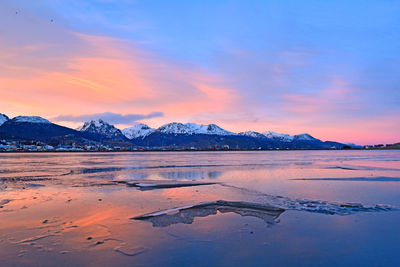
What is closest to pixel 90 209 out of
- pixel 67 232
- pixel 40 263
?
pixel 67 232

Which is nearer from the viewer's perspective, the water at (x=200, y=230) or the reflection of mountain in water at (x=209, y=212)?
the water at (x=200, y=230)

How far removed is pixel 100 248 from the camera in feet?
29.9

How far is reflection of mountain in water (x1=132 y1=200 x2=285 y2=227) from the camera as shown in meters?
12.6

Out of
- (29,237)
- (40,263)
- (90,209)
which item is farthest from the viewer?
(90,209)

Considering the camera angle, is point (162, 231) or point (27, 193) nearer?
point (162, 231)

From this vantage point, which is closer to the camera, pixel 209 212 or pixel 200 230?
pixel 200 230

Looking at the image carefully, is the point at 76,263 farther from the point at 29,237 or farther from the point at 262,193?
the point at 262,193

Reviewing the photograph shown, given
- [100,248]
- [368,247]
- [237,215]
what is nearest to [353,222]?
[368,247]

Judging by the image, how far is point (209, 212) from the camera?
14.2 m

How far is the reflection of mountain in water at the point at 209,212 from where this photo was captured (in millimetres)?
12570

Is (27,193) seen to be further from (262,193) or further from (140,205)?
(262,193)

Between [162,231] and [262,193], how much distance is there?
1050 cm

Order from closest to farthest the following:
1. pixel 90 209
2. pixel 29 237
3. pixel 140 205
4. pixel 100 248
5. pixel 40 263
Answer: pixel 40 263 < pixel 100 248 < pixel 29 237 < pixel 90 209 < pixel 140 205

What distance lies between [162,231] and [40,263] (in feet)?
14.4
